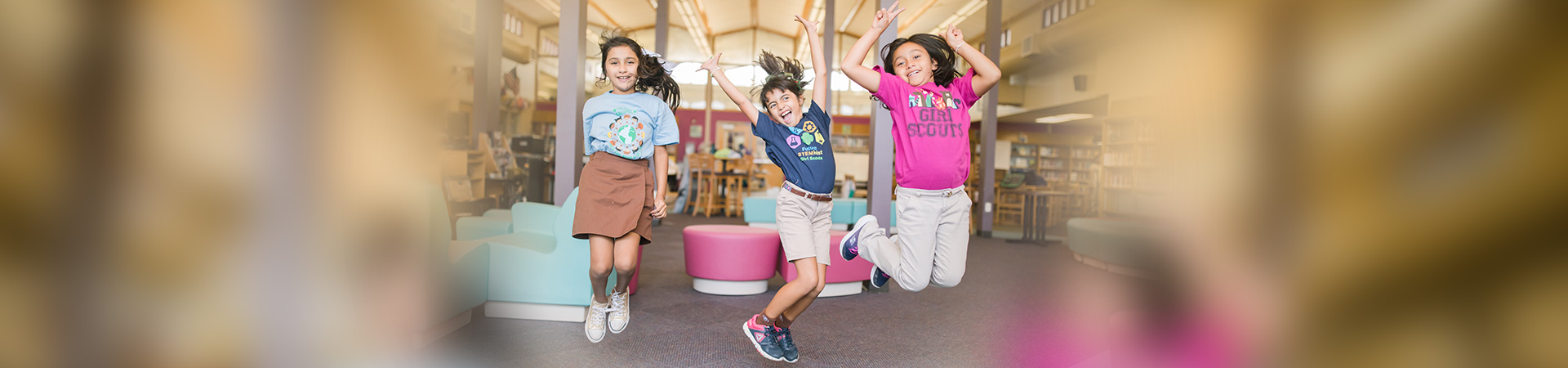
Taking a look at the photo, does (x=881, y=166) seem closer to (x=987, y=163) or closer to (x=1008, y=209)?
(x=987, y=163)

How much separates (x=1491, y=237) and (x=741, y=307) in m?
2.73

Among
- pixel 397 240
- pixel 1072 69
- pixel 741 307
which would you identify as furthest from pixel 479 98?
pixel 741 307

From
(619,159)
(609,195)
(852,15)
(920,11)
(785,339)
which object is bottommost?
(785,339)

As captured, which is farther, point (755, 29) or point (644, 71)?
point (755, 29)

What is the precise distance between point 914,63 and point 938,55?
0.08 m

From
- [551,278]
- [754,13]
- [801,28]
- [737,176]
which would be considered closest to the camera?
[551,278]

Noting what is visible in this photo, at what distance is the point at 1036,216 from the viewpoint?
570 centimetres

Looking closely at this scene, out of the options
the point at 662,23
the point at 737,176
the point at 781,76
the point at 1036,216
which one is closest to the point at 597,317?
the point at 781,76

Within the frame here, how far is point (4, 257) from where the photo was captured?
332 mm

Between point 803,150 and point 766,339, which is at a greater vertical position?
point 803,150

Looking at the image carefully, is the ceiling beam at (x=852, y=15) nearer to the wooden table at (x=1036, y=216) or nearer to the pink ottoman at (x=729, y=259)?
the wooden table at (x=1036, y=216)

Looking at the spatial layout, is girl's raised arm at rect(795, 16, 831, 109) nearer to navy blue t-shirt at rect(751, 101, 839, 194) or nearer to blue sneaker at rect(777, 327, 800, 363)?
navy blue t-shirt at rect(751, 101, 839, 194)

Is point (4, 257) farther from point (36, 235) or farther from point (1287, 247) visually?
point (1287, 247)

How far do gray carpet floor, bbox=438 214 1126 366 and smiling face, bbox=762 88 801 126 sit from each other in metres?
0.76
